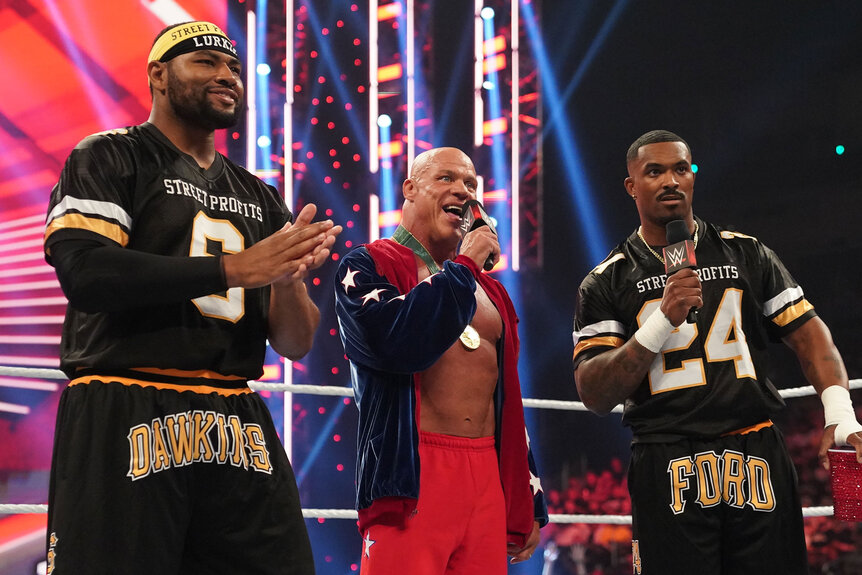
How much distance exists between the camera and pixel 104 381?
137 cm

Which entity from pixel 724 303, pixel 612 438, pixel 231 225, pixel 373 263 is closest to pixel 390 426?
pixel 373 263

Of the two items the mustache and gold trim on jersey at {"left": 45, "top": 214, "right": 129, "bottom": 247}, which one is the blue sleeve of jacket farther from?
the mustache

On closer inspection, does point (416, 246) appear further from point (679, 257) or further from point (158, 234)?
point (158, 234)

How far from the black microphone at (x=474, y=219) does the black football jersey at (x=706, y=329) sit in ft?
1.44

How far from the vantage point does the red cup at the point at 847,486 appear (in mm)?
1828

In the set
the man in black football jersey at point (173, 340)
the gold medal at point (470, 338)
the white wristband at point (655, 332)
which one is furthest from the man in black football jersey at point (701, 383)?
the man in black football jersey at point (173, 340)

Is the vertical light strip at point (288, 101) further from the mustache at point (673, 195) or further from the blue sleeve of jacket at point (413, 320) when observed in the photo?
the blue sleeve of jacket at point (413, 320)

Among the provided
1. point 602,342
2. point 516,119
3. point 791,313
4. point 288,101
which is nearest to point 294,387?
point 602,342

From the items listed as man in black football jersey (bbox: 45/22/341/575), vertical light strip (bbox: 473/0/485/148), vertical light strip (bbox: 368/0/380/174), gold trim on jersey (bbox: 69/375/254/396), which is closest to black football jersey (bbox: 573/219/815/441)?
man in black football jersey (bbox: 45/22/341/575)

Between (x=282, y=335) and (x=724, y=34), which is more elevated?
(x=724, y=34)

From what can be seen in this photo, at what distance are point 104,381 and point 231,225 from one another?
343 mm

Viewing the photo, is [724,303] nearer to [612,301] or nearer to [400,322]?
[612,301]

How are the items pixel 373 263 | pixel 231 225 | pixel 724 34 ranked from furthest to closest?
pixel 724 34 → pixel 373 263 → pixel 231 225

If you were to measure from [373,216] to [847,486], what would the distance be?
553 cm
